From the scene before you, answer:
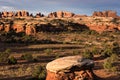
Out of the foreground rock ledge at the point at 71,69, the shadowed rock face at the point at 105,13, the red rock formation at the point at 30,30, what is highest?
the shadowed rock face at the point at 105,13

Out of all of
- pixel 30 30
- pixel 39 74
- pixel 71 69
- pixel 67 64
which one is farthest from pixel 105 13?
pixel 67 64

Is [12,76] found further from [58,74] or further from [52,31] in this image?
[52,31]

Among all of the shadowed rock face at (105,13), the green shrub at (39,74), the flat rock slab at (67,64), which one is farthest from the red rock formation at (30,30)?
the shadowed rock face at (105,13)

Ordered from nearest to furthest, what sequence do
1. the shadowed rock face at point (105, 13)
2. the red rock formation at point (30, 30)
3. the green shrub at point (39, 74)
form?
the green shrub at point (39, 74) < the red rock formation at point (30, 30) < the shadowed rock face at point (105, 13)

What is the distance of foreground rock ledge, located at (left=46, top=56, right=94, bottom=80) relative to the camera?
18.2m

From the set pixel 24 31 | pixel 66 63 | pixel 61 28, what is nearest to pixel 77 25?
pixel 61 28

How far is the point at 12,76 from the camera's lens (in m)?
22.3

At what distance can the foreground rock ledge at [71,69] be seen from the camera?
1819 centimetres

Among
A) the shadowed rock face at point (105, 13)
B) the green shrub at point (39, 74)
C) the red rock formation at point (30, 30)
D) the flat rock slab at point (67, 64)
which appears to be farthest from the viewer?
the shadowed rock face at point (105, 13)

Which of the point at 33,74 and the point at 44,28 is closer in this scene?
the point at 33,74

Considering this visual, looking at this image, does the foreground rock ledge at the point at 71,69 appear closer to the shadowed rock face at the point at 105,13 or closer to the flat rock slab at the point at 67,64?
Answer: the flat rock slab at the point at 67,64

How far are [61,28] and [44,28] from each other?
6107 millimetres

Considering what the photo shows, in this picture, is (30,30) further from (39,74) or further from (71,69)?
(71,69)

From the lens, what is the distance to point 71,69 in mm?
18359
